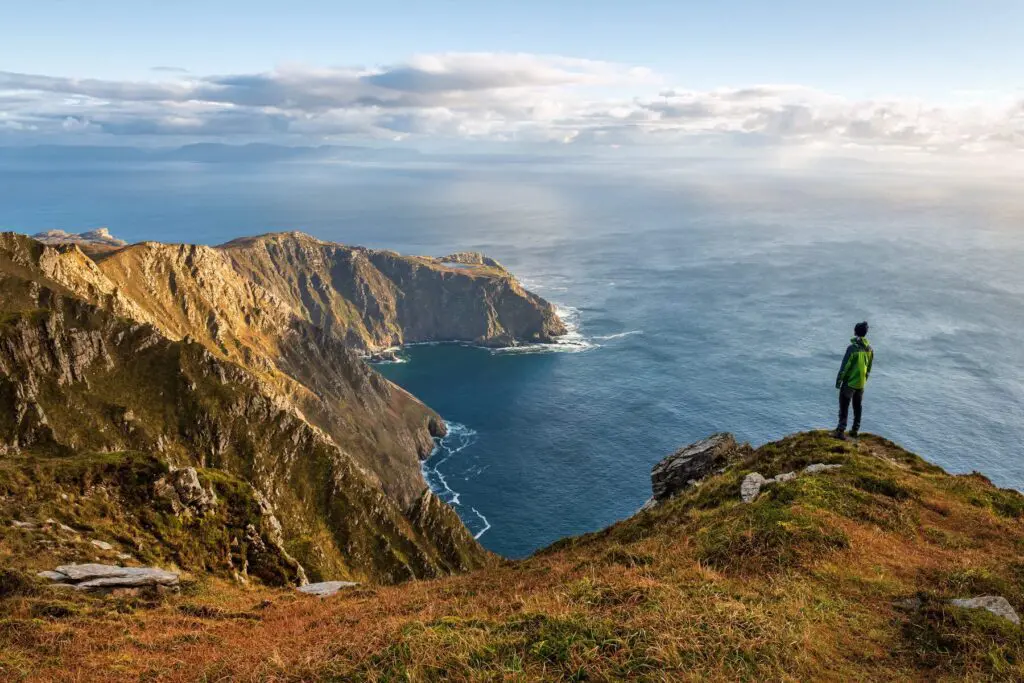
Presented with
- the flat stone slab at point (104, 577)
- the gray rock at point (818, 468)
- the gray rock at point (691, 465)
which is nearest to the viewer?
the flat stone slab at point (104, 577)

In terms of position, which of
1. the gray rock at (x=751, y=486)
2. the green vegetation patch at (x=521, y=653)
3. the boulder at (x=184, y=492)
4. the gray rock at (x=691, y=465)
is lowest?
the boulder at (x=184, y=492)

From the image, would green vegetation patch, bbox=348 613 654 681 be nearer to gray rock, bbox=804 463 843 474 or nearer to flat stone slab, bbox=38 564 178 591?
flat stone slab, bbox=38 564 178 591

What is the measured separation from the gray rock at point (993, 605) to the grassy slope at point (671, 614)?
2.32ft

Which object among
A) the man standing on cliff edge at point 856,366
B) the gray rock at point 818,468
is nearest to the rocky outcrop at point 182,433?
the gray rock at point 818,468

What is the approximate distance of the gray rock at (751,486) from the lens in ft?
78.9

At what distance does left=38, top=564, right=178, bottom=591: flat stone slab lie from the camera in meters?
21.7

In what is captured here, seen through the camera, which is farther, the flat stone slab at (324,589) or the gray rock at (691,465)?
the gray rock at (691,465)

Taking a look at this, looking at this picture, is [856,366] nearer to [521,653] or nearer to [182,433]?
[521,653]

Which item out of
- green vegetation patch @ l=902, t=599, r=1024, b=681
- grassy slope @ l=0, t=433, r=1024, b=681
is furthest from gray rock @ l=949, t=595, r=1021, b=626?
grassy slope @ l=0, t=433, r=1024, b=681

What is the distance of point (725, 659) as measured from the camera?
10.6m

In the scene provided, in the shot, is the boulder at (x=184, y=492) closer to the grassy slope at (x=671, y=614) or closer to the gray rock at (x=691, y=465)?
the grassy slope at (x=671, y=614)

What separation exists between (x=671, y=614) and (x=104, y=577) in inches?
885

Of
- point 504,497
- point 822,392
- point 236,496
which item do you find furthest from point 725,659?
point 822,392

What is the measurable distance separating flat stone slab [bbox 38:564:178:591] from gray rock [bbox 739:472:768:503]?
24.2 metres
